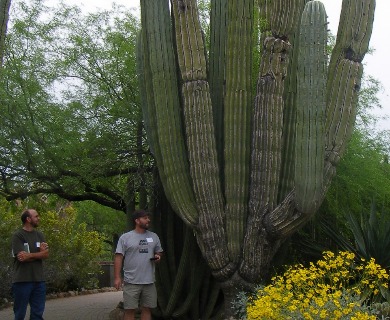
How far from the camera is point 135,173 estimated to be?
32.1 feet

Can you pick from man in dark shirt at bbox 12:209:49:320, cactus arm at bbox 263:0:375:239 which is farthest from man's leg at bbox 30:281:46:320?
cactus arm at bbox 263:0:375:239

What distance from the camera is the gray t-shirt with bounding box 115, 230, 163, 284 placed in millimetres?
6781

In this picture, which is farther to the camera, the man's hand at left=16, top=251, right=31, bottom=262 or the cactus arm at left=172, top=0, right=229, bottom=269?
the cactus arm at left=172, top=0, right=229, bottom=269

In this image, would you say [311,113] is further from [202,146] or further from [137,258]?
[137,258]

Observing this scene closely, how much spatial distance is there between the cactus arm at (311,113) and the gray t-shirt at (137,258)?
1.60 metres

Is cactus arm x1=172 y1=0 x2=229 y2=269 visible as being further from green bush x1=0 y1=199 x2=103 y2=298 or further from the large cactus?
green bush x1=0 y1=199 x2=103 y2=298

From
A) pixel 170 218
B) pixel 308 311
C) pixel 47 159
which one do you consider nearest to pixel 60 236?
pixel 47 159

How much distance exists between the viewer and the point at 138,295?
6852mm

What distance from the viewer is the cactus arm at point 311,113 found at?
20.6 ft

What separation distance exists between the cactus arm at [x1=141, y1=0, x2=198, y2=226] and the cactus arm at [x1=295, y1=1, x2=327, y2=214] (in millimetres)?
1412

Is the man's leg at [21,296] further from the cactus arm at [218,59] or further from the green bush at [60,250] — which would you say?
the green bush at [60,250]

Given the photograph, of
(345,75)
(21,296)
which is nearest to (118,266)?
(21,296)

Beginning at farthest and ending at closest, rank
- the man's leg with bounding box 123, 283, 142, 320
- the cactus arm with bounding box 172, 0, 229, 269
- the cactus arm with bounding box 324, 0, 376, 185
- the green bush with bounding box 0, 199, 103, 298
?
the green bush with bounding box 0, 199, 103, 298 < the cactus arm with bounding box 172, 0, 229, 269 < the cactus arm with bounding box 324, 0, 376, 185 < the man's leg with bounding box 123, 283, 142, 320

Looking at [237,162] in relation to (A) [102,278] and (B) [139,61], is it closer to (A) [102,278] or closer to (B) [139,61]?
(B) [139,61]
